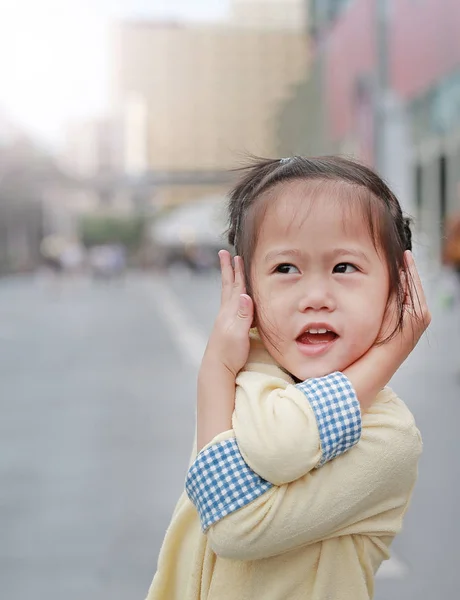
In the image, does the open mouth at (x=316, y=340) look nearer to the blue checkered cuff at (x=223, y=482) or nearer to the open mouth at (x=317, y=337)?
the open mouth at (x=317, y=337)

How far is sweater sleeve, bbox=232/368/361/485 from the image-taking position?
1.57 metres

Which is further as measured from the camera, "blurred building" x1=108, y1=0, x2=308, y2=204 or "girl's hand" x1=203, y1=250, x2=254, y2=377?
"blurred building" x1=108, y1=0, x2=308, y2=204

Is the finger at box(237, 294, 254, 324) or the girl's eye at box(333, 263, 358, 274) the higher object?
the girl's eye at box(333, 263, 358, 274)

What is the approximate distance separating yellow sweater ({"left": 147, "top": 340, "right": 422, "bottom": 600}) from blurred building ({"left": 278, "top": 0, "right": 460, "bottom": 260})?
20727mm

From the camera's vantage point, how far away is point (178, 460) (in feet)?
20.2

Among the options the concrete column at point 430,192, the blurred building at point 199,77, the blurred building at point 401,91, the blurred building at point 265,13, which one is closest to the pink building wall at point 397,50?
→ the blurred building at point 401,91

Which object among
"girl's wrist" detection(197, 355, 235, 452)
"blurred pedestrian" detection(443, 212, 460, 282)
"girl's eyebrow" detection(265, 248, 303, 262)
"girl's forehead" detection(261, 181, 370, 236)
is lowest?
"blurred pedestrian" detection(443, 212, 460, 282)

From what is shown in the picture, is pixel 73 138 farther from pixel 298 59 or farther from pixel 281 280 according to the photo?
pixel 281 280

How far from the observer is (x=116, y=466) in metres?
6.01

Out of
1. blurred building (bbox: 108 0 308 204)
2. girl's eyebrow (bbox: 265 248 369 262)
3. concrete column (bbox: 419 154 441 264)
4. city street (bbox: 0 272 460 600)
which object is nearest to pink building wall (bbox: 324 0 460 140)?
concrete column (bbox: 419 154 441 264)

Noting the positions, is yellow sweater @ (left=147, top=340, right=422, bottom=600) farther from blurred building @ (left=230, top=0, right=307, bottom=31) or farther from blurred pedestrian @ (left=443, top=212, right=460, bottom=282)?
blurred building @ (left=230, top=0, right=307, bottom=31)

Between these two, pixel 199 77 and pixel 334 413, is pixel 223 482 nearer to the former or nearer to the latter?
pixel 334 413

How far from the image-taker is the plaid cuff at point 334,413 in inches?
62.1

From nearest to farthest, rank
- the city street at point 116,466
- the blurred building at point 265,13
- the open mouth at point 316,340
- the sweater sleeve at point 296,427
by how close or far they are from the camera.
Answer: the sweater sleeve at point 296,427
the open mouth at point 316,340
the city street at point 116,466
the blurred building at point 265,13
